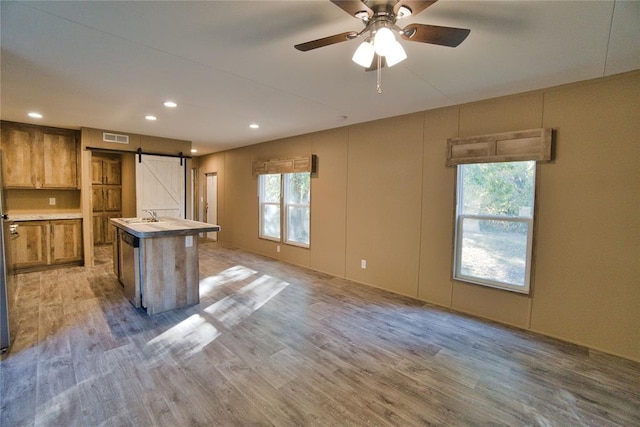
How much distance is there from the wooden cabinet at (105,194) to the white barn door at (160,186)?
8.06 feet

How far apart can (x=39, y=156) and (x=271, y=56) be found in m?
5.29

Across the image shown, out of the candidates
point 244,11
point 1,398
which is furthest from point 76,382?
point 244,11

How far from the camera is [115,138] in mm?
5520

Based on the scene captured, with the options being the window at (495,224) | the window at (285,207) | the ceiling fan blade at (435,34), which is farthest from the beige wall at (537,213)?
the ceiling fan blade at (435,34)

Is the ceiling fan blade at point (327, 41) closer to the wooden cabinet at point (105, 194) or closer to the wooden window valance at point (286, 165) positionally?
the wooden window valance at point (286, 165)

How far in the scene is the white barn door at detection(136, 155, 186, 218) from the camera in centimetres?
586

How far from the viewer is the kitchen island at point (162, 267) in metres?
3.37

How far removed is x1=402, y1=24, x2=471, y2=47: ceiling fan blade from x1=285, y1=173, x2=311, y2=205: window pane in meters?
3.89

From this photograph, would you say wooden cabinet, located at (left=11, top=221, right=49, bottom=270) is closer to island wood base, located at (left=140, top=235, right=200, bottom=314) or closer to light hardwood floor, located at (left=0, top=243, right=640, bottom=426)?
light hardwood floor, located at (left=0, top=243, right=640, bottom=426)

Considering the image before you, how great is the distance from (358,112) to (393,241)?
187cm

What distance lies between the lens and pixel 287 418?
1.89m

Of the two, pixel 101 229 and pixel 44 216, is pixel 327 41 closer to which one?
pixel 44 216

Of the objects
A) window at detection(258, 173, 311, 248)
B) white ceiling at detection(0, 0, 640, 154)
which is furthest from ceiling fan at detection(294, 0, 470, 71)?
window at detection(258, 173, 311, 248)

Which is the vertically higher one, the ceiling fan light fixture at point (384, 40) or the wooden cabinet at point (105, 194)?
the ceiling fan light fixture at point (384, 40)
